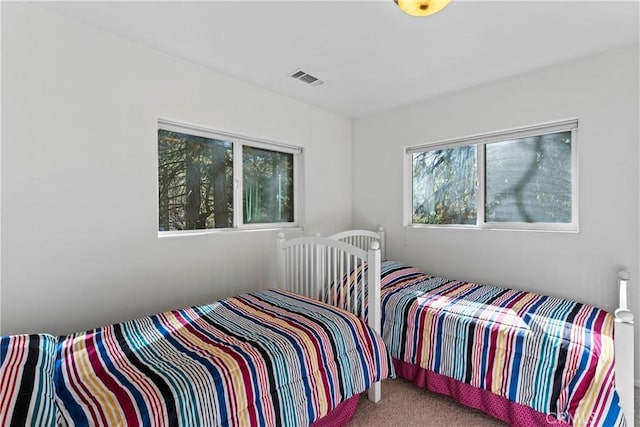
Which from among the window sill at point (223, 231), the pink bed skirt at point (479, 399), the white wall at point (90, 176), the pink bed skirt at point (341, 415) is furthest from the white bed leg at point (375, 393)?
the window sill at point (223, 231)

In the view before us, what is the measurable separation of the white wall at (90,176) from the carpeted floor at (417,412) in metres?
1.35

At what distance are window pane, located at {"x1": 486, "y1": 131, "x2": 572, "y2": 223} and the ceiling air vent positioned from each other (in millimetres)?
1560

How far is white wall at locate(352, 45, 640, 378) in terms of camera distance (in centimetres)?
195

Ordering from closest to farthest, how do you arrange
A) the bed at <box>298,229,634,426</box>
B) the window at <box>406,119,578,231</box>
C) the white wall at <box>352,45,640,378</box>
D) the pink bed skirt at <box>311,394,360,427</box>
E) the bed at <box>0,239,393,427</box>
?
the bed at <box>0,239,393,427</box>, the bed at <box>298,229,634,426</box>, the pink bed skirt at <box>311,394,360,427</box>, the white wall at <box>352,45,640,378</box>, the window at <box>406,119,578,231</box>

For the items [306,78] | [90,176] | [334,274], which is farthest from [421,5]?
[90,176]

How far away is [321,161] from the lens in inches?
124

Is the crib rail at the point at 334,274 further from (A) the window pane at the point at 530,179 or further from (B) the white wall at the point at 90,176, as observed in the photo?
(A) the window pane at the point at 530,179

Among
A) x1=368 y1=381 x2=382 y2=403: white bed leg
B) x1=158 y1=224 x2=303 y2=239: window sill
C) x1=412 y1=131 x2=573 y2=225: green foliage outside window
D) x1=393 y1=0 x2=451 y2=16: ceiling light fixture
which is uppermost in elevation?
x1=393 y1=0 x2=451 y2=16: ceiling light fixture

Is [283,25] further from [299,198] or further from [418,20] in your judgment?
[299,198]

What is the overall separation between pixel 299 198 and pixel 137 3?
1.87 metres

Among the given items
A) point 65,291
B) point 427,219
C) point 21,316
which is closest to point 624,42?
point 427,219

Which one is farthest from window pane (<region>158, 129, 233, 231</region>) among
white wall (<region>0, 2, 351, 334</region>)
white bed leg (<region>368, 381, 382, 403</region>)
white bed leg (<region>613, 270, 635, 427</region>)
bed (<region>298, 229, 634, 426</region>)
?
white bed leg (<region>613, 270, 635, 427</region>)

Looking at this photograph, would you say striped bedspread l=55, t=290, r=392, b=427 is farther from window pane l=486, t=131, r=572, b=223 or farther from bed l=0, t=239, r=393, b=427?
window pane l=486, t=131, r=572, b=223

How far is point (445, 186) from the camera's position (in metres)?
2.90
